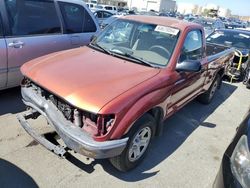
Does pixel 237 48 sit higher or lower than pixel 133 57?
lower

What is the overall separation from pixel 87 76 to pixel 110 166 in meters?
1.20

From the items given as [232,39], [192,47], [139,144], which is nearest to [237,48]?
[232,39]

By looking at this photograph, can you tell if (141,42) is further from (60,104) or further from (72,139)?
(72,139)

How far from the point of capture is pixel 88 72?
3125mm

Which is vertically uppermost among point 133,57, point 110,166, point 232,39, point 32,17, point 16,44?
point 32,17

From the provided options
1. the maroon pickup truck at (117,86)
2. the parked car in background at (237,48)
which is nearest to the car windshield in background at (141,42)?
the maroon pickup truck at (117,86)

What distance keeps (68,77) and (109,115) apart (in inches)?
29.6

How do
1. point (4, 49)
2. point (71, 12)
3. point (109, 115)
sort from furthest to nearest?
point (71, 12), point (4, 49), point (109, 115)

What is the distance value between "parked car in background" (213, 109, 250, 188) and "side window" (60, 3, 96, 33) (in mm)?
3951

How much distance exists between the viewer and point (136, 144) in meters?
3.13

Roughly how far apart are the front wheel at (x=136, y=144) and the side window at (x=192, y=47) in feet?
3.90

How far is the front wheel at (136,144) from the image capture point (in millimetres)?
2924

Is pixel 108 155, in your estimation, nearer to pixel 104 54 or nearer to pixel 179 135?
pixel 104 54

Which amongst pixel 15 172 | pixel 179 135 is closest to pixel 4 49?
pixel 15 172
